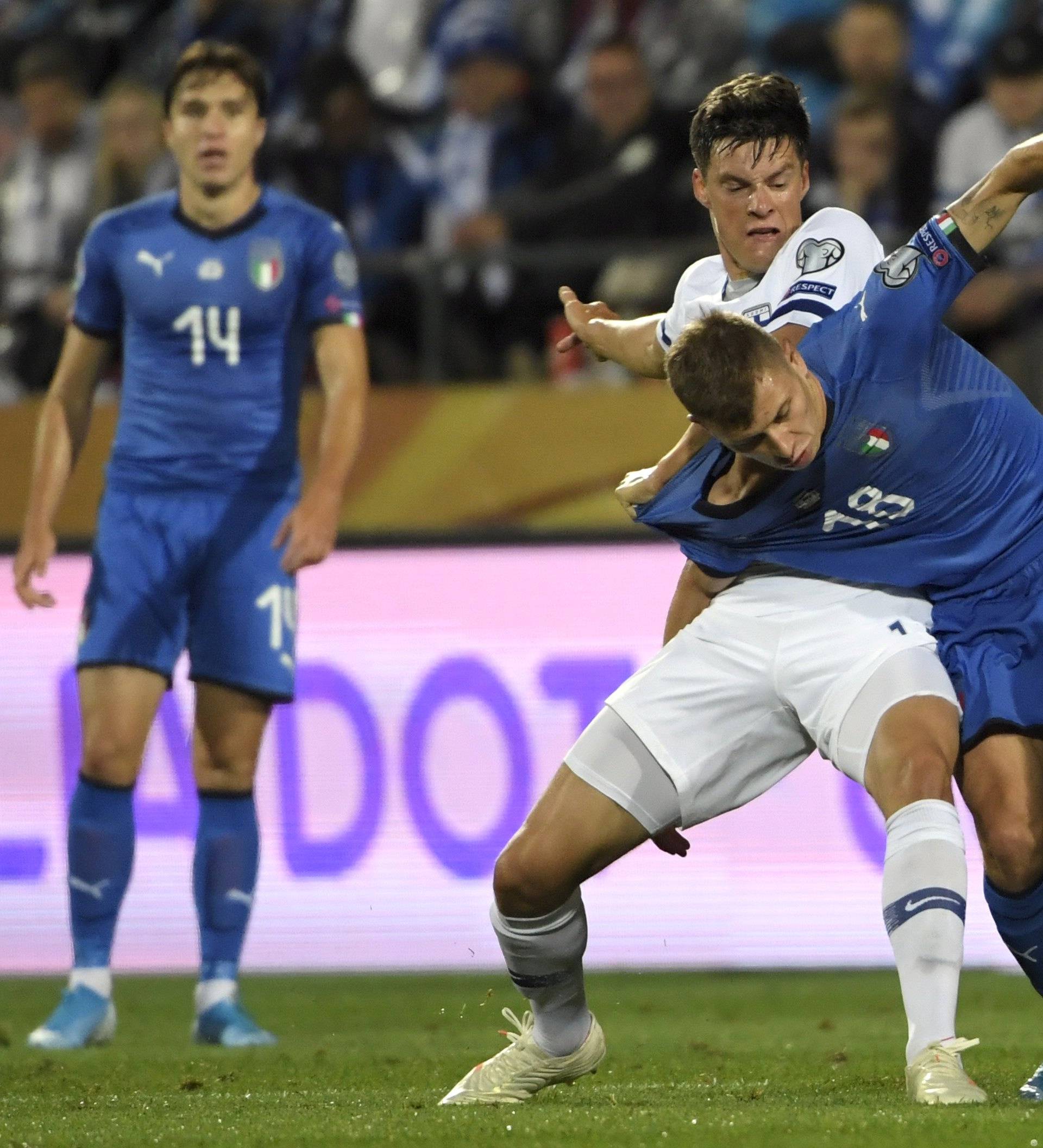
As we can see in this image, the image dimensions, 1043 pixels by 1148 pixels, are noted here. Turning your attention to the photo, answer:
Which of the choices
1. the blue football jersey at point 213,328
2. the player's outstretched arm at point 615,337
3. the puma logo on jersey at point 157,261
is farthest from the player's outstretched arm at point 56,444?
the player's outstretched arm at point 615,337

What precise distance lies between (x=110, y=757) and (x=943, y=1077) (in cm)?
310

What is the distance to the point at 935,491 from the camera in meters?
4.31

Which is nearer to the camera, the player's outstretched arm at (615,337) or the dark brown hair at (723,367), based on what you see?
the dark brown hair at (723,367)

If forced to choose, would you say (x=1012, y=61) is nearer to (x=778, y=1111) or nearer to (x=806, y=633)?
(x=806, y=633)

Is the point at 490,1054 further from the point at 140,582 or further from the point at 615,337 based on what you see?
the point at 615,337

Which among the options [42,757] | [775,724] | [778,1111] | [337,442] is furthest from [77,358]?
[778,1111]

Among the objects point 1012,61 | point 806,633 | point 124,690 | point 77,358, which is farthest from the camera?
point 1012,61

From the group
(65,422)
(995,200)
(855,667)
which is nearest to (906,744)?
(855,667)

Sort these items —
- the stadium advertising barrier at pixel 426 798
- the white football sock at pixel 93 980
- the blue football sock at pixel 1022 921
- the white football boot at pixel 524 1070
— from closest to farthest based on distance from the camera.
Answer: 1. the blue football sock at pixel 1022 921
2. the white football boot at pixel 524 1070
3. the white football sock at pixel 93 980
4. the stadium advertising barrier at pixel 426 798

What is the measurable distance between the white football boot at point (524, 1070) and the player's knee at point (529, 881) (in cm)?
31

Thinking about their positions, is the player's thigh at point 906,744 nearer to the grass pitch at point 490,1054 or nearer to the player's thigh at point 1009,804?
the player's thigh at point 1009,804

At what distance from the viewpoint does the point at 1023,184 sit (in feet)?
13.8

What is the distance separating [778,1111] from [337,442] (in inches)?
116

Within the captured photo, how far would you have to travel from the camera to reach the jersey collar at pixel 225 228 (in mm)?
6547
